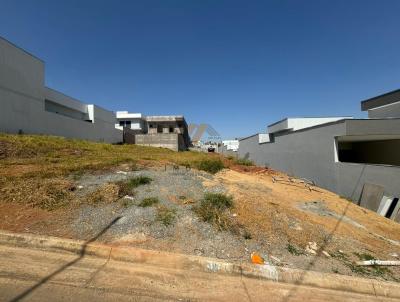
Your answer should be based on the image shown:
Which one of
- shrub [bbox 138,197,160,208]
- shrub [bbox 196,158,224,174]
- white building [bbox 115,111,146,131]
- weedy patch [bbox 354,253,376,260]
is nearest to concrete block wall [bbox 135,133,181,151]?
white building [bbox 115,111,146,131]

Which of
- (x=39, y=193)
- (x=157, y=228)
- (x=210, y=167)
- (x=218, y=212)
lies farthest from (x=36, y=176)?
(x=210, y=167)

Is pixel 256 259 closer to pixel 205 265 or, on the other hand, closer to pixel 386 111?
pixel 205 265

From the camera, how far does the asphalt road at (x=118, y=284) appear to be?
10.1 ft

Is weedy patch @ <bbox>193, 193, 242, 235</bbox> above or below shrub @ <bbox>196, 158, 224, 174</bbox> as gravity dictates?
below

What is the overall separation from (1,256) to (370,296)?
17.9 ft

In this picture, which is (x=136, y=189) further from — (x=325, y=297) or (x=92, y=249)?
(x=325, y=297)

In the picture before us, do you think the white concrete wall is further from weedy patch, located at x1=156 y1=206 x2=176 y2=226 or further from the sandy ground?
weedy patch, located at x1=156 y1=206 x2=176 y2=226

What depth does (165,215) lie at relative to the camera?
5500 millimetres

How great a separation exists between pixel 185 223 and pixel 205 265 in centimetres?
140

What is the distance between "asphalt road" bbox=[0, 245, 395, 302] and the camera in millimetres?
3084

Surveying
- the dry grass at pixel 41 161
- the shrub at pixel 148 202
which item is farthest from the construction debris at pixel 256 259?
the dry grass at pixel 41 161

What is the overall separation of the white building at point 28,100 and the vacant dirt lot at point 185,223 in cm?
1149

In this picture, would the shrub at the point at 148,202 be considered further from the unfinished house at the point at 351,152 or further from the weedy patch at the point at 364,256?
the unfinished house at the point at 351,152

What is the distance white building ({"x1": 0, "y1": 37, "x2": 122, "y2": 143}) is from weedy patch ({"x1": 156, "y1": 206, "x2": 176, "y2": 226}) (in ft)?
51.3
